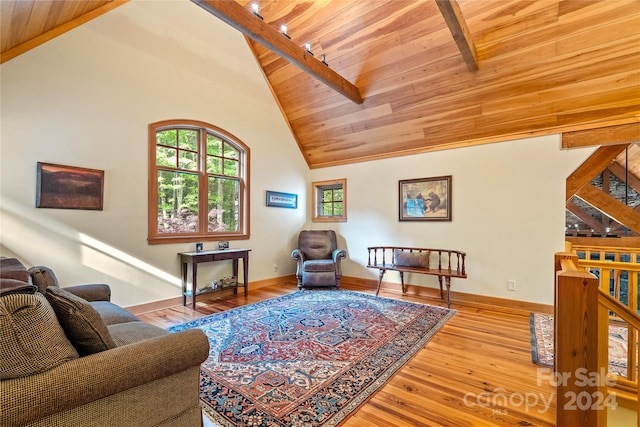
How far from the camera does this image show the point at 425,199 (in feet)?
15.1

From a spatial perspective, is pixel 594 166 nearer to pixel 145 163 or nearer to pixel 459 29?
pixel 459 29

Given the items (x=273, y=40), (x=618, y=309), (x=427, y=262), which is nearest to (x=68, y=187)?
(x=273, y=40)

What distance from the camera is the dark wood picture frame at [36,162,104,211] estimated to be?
115 inches

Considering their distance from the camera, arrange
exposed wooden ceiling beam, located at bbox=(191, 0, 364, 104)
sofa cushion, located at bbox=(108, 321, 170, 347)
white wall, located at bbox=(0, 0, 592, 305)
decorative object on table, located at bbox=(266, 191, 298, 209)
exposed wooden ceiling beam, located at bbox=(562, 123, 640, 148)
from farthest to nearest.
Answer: decorative object on table, located at bbox=(266, 191, 298, 209)
exposed wooden ceiling beam, located at bbox=(562, 123, 640, 148)
white wall, located at bbox=(0, 0, 592, 305)
exposed wooden ceiling beam, located at bbox=(191, 0, 364, 104)
sofa cushion, located at bbox=(108, 321, 170, 347)

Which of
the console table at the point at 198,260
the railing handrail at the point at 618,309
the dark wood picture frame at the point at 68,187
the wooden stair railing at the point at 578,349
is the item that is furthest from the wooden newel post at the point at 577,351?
the dark wood picture frame at the point at 68,187

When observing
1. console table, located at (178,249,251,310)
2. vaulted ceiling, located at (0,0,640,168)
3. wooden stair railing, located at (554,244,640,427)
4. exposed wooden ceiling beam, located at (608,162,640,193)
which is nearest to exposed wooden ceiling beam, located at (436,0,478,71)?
vaulted ceiling, located at (0,0,640,168)

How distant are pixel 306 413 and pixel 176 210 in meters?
3.31

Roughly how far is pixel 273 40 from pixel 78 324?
10.8 ft

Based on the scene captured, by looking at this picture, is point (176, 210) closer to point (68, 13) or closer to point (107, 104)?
point (107, 104)

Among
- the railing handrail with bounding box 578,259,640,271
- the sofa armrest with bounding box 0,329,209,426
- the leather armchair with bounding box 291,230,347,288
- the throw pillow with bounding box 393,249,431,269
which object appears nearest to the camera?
the sofa armrest with bounding box 0,329,209,426

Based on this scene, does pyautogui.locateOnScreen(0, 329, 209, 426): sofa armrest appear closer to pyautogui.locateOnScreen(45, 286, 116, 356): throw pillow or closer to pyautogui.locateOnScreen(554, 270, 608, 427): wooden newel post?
pyautogui.locateOnScreen(45, 286, 116, 356): throw pillow

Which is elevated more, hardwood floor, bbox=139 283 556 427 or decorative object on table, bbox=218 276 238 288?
decorative object on table, bbox=218 276 238 288

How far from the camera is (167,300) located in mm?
3846

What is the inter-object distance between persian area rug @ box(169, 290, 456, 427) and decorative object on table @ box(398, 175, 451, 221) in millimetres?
1459
